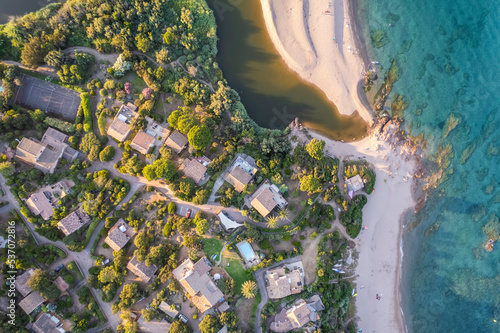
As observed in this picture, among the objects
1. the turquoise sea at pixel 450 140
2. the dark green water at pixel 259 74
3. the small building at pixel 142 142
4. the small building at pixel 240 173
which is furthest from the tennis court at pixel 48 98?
the turquoise sea at pixel 450 140

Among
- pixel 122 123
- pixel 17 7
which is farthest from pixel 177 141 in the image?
pixel 17 7

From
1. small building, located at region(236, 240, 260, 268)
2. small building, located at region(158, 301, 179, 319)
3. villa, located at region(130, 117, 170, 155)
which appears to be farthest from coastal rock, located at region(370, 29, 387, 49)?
small building, located at region(158, 301, 179, 319)

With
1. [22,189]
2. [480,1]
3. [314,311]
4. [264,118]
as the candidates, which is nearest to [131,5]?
[264,118]

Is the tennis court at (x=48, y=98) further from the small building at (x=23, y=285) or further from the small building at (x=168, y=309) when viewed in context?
the small building at (x=168, y=309)

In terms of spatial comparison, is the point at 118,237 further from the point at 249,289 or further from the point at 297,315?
the point at 297,315

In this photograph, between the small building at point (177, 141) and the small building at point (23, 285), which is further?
the small building at point (177, 141)

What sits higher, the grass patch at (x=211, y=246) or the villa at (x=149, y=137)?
the villa at (x=149, y=137)

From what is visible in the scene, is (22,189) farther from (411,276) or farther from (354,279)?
(411,276)
